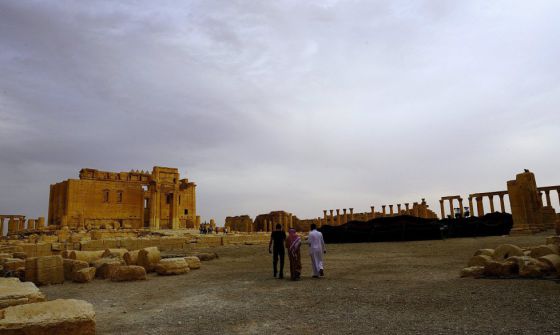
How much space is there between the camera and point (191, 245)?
2466cm

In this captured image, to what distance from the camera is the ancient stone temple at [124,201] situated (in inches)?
1550

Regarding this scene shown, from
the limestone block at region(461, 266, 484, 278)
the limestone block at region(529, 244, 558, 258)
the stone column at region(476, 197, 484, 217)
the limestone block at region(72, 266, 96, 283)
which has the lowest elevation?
the limestone block at region(72, 266, 96, 283)

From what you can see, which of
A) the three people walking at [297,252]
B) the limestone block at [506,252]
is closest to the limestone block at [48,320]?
the three people walking at [297,252]

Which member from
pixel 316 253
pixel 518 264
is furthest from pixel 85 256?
pixel 518 264

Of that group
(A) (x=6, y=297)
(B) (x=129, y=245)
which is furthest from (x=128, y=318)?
(B) (x=129, y=245)

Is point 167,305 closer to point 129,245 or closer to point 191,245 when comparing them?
point 129,245

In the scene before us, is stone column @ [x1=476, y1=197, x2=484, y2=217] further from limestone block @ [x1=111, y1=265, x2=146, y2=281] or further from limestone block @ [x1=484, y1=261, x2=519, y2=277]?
limestone block @ [x1=111, y1=265, x2=146, y2=281]

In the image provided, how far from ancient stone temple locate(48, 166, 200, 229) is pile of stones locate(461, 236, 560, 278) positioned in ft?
126

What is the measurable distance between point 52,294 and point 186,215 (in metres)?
40.2

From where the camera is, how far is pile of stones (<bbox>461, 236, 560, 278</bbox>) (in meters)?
7.25

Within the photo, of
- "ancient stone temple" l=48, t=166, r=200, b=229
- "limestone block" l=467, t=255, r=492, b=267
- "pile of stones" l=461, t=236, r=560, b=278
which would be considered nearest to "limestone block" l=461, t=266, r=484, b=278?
"pile of stones" l=461, t=236, r=560, b=278

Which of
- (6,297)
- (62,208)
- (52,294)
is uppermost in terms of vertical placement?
(62,208)

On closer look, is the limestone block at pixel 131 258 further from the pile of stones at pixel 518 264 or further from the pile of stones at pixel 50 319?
the pile of stones at pixel 518 264

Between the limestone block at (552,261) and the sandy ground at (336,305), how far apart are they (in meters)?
0.61
